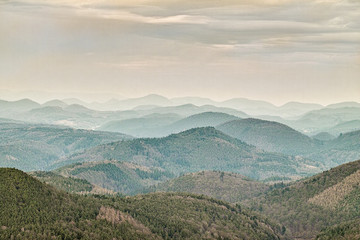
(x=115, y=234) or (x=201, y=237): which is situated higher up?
(x=115, y=234)

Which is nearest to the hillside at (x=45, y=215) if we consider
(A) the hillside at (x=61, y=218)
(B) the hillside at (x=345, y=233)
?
(A) the hillside at (x=61, y=218)

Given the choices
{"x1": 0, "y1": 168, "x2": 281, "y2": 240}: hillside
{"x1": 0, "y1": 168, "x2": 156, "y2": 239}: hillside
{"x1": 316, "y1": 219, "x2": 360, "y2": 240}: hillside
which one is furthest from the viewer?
{"x1": 316, "y1": 219, "x2": 360, "y2": 240}: hillside

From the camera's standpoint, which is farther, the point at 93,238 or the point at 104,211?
the point at 104,211

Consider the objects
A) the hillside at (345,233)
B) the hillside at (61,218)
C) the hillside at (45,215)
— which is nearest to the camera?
the hillside at (45,215)

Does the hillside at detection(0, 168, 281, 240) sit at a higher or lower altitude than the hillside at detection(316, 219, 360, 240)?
higher

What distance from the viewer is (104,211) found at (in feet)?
602

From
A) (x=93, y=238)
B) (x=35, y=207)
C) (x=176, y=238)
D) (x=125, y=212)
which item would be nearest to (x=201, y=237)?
(x=176, y=238)

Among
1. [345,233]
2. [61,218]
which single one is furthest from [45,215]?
[345,233]

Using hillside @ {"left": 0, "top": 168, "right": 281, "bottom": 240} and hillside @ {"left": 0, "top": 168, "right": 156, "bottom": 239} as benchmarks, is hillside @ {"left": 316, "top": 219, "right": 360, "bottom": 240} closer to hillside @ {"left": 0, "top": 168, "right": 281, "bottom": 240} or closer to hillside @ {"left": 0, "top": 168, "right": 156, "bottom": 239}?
hillside @ {"left": 0, "top": 168, "right": 281, "bottom": 240}

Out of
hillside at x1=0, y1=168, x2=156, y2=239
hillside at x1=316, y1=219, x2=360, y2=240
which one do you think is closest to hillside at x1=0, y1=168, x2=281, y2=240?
hillside at x1=0, y1=168, x2=156, y2=239

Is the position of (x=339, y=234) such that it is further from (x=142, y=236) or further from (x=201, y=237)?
(x=142, y=236)

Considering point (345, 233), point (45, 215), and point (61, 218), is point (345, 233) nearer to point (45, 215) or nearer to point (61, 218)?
point (61, 218)

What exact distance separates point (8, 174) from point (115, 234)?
49.3 metres

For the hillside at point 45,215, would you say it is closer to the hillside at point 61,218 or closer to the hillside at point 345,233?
the hillside at point 61,218
